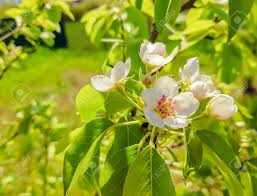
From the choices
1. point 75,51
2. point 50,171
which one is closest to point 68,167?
point 50,171

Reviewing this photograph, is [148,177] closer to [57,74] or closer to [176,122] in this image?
[176,122]

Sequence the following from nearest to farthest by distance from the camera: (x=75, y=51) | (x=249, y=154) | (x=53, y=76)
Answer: (x=249, y=154) < (x=53, y=76) < (x=75, y=51)

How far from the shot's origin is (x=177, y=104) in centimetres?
97

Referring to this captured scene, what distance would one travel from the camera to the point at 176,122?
0.94 meters

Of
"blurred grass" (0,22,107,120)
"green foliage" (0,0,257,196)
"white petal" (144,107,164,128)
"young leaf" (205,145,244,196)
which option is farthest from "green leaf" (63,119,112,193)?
"blurred grass" (0,22,107,120)

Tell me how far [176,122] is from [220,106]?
88 millimetres

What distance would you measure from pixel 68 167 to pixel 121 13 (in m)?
0.94

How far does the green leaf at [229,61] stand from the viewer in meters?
1.80

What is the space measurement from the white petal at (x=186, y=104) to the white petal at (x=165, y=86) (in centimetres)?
2

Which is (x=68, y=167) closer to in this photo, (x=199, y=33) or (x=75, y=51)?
(x=199, y=33)

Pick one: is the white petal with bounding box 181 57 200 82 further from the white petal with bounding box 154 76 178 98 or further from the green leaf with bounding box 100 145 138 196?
the green leaf with bounding box 100 145 138 196

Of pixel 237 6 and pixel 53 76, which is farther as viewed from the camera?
pixel 53 76

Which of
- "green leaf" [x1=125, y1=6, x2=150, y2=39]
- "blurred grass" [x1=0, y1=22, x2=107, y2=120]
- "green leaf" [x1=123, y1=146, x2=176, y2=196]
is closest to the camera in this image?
"green leaf" [x1=123, y1=146, x2=176, y2=196]

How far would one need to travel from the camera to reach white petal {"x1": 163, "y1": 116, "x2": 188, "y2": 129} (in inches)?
36.6
